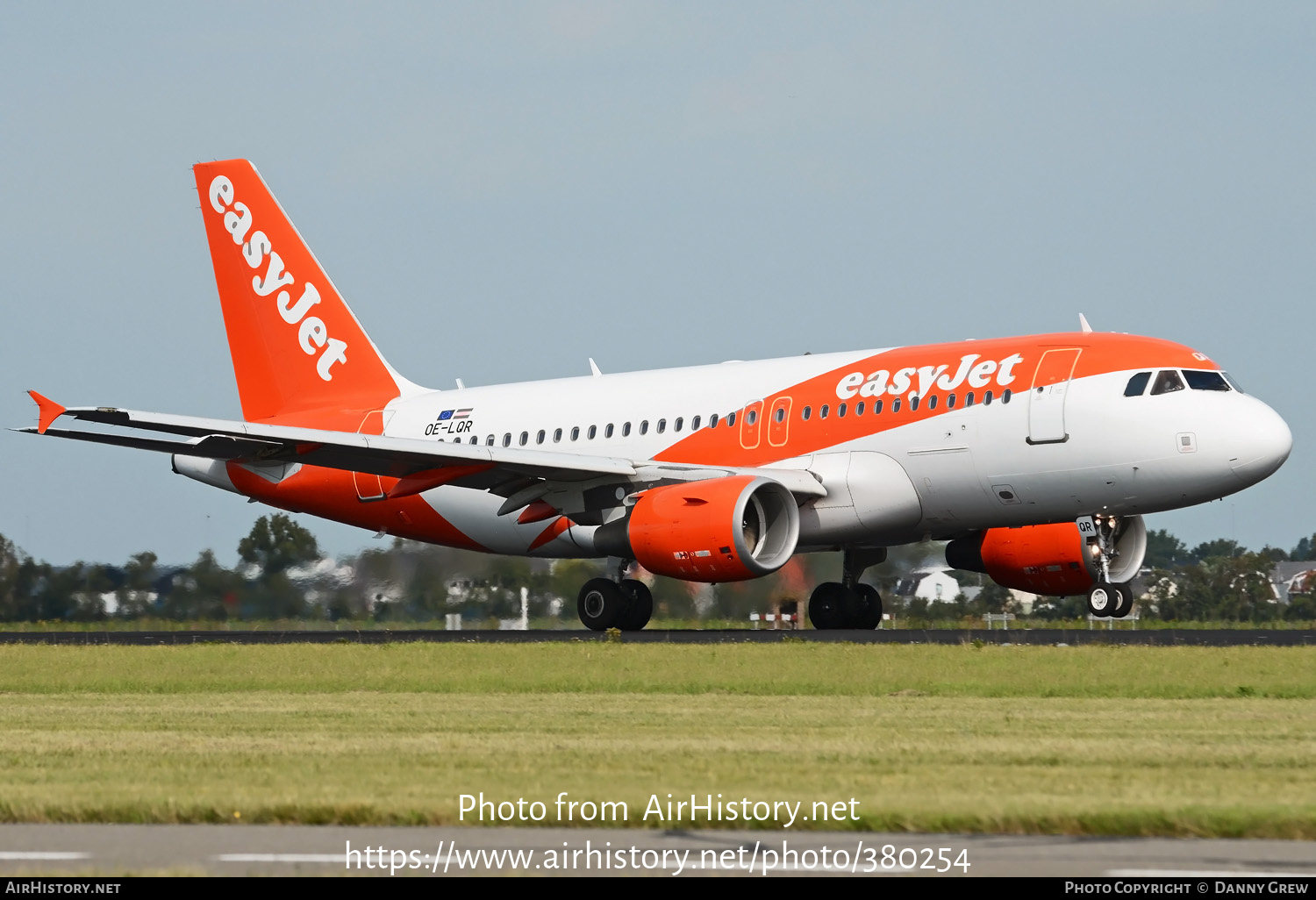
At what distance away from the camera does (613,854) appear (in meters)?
7.32

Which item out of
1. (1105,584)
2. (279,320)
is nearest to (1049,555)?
(1105,584)

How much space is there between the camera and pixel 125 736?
40.6 feet

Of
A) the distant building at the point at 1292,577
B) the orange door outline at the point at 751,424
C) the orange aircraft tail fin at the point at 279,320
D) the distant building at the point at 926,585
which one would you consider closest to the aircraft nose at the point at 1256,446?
the orange door outline at the point at 751,424

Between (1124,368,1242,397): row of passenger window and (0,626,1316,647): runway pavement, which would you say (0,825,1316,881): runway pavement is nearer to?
(0,626,1316,647): runway pavement

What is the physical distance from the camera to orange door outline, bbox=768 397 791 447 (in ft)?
88.1

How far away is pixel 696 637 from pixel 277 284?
12.8 metres

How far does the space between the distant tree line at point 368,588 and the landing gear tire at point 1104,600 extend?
5020mm

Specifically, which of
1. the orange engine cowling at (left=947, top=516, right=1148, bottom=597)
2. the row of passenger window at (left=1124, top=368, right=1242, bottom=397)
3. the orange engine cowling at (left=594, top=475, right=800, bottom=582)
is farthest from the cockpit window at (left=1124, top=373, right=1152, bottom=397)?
the orange engine cowling at (left=594, top=475, right=800, bottom=582)

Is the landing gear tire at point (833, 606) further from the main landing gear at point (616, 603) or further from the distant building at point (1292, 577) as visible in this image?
the distant building at point (1292, 577)

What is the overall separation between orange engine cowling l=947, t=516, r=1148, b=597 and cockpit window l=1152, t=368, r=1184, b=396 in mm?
2987

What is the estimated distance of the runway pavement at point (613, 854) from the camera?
6922 mm

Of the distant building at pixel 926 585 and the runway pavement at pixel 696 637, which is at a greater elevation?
the distant building at pixel 926 585

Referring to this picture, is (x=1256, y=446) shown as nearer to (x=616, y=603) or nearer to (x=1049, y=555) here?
(x=1049, y=555)
